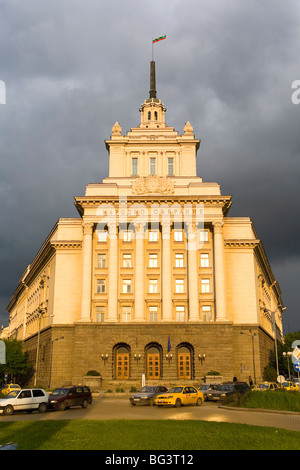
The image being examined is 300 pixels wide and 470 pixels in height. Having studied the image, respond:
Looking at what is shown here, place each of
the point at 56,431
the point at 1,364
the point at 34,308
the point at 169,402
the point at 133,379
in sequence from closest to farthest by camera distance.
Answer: the point at 56,431
the point at 169,402
the point at 133,379
the point at 1,364
the point at 34,308

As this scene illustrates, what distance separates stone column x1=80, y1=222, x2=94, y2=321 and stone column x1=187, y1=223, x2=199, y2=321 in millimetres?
13011

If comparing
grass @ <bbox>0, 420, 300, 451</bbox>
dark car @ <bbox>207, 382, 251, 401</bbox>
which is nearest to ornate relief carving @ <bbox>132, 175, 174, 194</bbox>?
dark car @ <bbox>207, 382, 251, 401</bbox>

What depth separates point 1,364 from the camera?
→ 81875 mm

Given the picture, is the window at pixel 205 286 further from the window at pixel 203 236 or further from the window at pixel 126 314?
the window at pixel 126 314

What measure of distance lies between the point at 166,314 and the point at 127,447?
1926 inches

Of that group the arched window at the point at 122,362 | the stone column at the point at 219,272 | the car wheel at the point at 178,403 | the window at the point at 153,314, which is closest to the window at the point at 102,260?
the window at the point at 153,314

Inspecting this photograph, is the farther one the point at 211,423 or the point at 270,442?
the point at 211,423

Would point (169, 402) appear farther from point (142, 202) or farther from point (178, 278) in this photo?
point (142, 202)

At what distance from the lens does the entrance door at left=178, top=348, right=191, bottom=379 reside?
2516 inches

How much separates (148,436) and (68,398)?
1897 cm

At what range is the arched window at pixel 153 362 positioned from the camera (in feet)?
209

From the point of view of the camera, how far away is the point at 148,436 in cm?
1830

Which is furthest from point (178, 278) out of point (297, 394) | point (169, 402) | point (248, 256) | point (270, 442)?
point (270, 442)

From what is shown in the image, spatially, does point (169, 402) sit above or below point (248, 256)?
below
